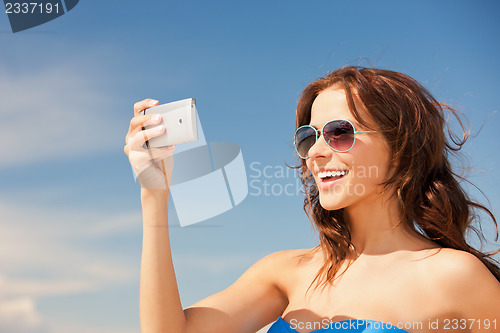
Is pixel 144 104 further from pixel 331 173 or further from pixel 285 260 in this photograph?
pixel 285 260

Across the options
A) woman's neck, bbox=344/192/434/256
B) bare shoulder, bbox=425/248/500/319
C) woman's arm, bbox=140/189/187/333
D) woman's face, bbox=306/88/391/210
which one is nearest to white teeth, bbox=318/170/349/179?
woman's face, bbox=306/88/391/210

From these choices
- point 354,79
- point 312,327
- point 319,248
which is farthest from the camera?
point 319,248

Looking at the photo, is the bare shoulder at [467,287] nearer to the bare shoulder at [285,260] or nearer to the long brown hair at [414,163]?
the long brown hair at [414,163]

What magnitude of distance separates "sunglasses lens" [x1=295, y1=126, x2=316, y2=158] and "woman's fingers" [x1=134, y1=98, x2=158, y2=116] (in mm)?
1242

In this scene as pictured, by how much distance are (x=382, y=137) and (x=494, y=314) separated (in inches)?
56.8

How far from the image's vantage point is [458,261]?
3.67 m

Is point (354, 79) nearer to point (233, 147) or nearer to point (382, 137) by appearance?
point (382, 137)

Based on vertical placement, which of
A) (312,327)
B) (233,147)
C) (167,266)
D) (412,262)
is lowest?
(312,327)

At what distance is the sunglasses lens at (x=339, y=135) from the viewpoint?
154 inches

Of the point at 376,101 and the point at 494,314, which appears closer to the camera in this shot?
the point at 494,314

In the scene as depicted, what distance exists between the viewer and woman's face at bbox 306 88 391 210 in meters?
3.89

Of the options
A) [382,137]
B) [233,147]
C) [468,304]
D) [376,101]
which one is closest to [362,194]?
[382,137]

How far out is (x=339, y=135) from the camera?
394 cm

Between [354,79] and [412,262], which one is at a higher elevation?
[354,79]
